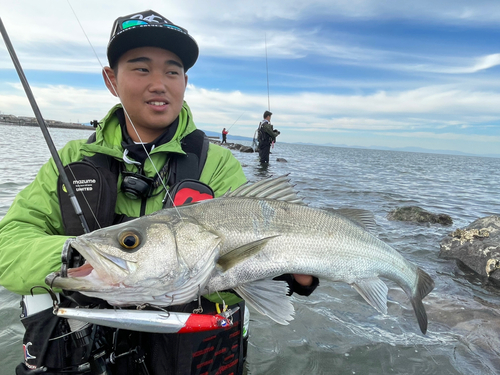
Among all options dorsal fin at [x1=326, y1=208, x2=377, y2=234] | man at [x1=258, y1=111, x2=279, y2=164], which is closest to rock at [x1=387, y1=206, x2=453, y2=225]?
dorsal fin at [x1=326, y1=208, x2=377, y2=234]

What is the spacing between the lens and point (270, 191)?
2219mm

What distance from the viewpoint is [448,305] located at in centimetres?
449

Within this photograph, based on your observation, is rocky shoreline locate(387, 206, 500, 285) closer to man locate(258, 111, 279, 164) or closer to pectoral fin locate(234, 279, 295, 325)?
pectoral fin locate(234, 279, 295, 325)

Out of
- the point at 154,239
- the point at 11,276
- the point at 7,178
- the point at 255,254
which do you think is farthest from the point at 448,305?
the point at 7,178

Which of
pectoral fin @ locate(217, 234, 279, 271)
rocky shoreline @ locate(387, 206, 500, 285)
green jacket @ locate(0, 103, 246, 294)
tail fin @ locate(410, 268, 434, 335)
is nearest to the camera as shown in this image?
green jacket @ locate(0, 103, 246, 294)

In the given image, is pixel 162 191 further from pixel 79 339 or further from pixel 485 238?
pixel 485 238

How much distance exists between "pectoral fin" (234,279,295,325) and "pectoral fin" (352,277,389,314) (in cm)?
65

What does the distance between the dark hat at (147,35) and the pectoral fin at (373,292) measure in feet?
7.23

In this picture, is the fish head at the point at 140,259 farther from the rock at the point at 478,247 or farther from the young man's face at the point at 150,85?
the rock at the point at 478,247

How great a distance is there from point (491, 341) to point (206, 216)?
12.5ft

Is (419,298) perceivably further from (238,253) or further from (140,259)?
(140,259)

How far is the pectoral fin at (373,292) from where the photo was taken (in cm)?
231

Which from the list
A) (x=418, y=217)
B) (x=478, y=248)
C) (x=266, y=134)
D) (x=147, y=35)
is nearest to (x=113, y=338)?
(x=147, y=35)

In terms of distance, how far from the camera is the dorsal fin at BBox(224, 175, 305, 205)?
7.07ft
